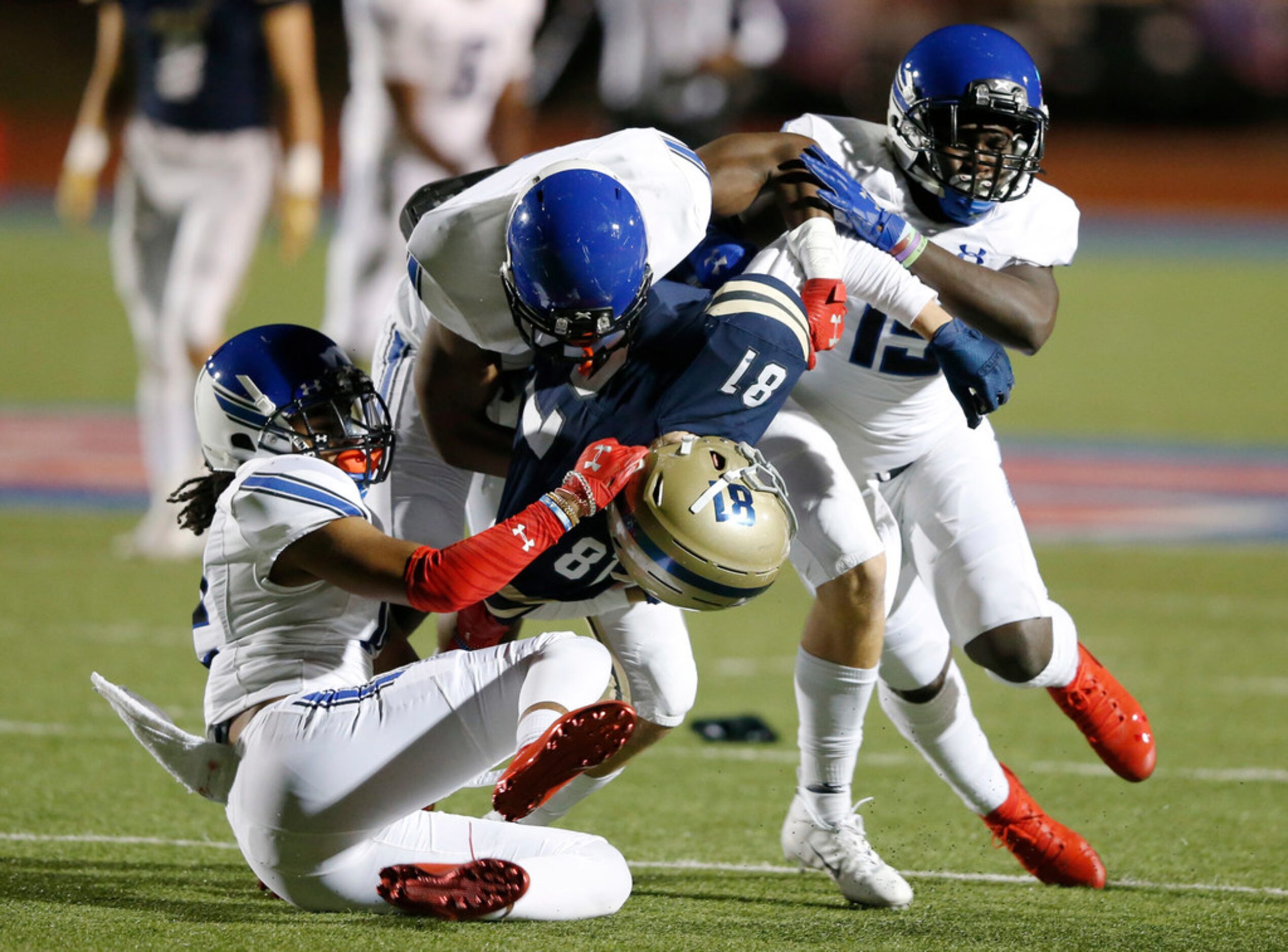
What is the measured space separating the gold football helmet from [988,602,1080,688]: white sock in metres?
0.96

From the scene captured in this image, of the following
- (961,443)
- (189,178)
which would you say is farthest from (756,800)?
(189,178)

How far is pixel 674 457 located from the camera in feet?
10.0

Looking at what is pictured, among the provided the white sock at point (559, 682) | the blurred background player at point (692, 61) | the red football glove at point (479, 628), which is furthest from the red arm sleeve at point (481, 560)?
the blurred background player at point (692, 61)

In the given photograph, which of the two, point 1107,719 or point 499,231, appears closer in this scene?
point 499,231

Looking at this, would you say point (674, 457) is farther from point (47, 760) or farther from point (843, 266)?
point (47, 760)

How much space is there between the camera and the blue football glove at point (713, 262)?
3701mm

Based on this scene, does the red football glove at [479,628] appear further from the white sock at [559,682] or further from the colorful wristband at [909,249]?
the colorful wristband at [909,249]

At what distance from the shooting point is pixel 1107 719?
394 centimetres

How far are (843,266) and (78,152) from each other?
5225 mm

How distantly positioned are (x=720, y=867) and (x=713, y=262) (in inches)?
49.9

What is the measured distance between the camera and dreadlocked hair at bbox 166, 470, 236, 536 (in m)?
3.41

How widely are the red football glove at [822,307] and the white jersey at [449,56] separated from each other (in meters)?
5.17

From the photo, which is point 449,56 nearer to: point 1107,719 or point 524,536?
point 1107,719

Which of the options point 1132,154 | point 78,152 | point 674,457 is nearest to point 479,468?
point 674,457
